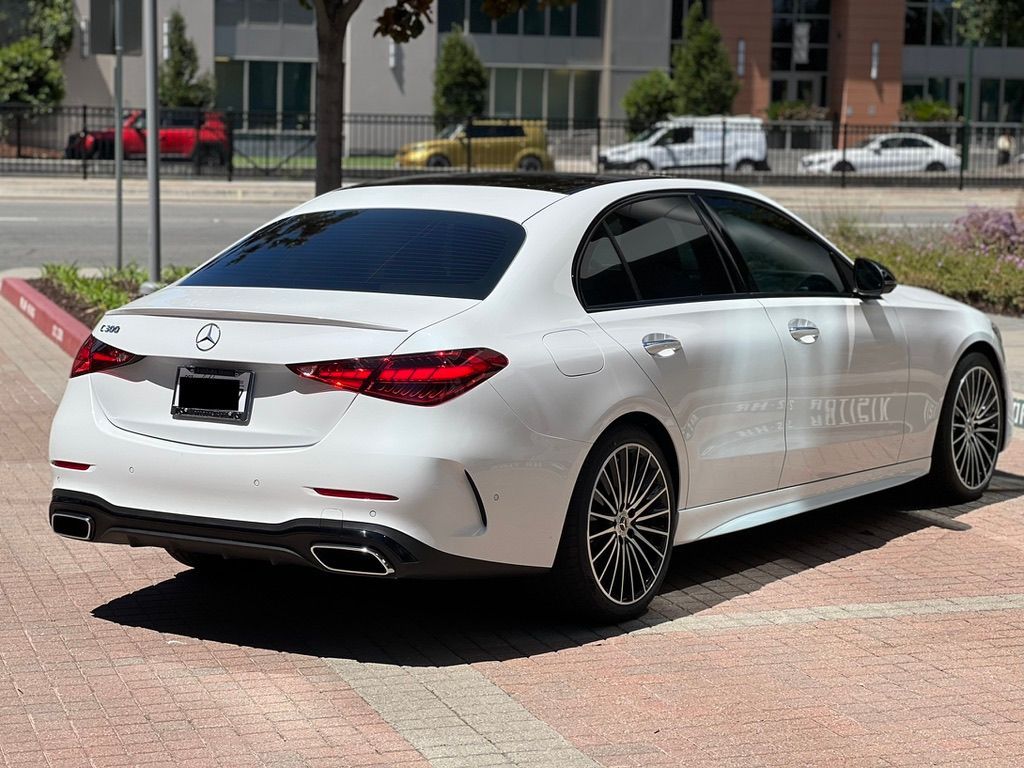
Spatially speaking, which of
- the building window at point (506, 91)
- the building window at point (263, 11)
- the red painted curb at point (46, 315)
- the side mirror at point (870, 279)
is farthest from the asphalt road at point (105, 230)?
the building window at point (506, 91)

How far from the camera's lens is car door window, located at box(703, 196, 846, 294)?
692 centimetres

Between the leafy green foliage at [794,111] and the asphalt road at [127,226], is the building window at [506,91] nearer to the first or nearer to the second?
the leafy green foliage at [794,111]

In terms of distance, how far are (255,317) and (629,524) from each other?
1496 millimetres

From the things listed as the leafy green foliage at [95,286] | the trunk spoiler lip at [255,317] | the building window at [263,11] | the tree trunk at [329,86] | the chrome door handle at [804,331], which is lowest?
the leafy green foliage at [95,286]

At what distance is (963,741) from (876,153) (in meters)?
40.4

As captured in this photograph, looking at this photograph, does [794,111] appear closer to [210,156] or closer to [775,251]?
[210,156]

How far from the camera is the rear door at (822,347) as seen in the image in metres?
6.80

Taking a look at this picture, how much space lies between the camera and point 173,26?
52.6 meters

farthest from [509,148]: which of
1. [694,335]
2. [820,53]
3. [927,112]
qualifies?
[694,335]

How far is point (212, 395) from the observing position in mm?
5461

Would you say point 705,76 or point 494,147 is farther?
point 705,76

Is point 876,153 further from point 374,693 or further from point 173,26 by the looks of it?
point 374,693

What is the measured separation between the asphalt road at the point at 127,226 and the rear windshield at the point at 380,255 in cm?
1311

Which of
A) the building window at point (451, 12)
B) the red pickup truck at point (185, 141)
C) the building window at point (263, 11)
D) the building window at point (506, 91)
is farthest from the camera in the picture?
the building window at point (506, 91)
